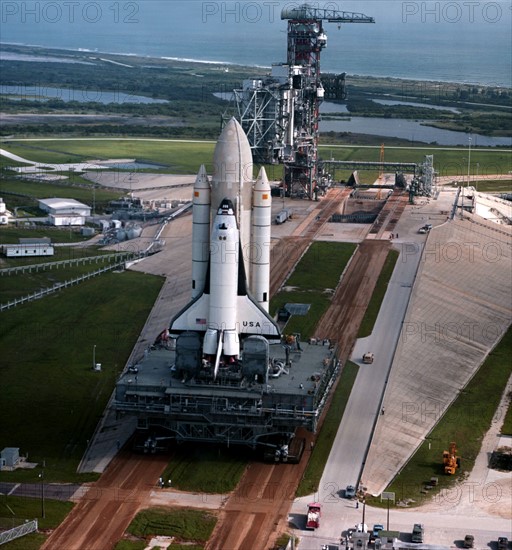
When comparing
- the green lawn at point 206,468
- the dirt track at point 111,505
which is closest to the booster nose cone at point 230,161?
the green lawn at point 206,468

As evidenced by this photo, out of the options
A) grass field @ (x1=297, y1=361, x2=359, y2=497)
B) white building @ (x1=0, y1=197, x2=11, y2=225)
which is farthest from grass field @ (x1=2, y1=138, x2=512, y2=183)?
grass field @ (x1=297, y1=361, x2=359, y2=497)

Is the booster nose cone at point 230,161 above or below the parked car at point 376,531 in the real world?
above

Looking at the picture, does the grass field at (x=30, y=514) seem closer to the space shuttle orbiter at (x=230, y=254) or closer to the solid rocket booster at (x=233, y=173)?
the space shuttle orbiter at (x=230, y=254)

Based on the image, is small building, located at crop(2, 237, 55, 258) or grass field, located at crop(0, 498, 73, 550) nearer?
grass field, located at crop(0, 498, 73, 550)

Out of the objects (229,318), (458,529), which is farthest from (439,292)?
(458,529)

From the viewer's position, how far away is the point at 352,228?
113000mm

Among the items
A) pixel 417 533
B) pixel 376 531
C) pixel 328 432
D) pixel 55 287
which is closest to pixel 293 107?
pixel 55 287

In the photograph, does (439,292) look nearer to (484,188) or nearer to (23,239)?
(23,239)

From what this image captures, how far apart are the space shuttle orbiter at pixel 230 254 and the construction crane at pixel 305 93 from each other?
59667mm

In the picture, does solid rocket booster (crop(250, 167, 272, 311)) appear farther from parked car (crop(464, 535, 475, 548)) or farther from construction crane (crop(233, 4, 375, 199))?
construction crane (crop(233, 4, 375, 199))

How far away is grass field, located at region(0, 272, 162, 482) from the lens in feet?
200

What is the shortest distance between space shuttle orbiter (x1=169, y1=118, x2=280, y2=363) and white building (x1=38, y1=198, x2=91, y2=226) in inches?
2209

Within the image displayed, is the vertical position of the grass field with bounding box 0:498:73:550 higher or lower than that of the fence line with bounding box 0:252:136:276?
higher

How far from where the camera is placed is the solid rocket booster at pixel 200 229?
63.9m
